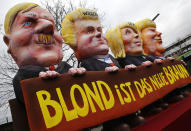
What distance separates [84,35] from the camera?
166cm

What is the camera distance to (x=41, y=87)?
2.79 feet

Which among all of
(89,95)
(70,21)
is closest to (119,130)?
(89,95)

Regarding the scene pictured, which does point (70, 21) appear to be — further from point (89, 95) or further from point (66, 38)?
point (89, 95)

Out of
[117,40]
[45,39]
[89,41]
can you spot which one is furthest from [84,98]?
[117,40]

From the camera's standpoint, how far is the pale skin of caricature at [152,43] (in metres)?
2.50

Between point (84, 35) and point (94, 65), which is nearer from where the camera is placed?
point (94, 65)

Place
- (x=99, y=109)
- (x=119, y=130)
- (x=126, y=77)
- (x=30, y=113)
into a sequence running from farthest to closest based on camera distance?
(x=126, y=77) < (x=119, y=130) < (x=99, y=109) < (x=30, y=113)

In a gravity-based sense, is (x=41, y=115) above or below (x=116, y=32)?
below

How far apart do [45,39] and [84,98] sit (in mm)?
709

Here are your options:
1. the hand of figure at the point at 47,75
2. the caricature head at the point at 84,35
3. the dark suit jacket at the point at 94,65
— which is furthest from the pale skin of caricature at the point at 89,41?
the hand of figure at the point at 47,75

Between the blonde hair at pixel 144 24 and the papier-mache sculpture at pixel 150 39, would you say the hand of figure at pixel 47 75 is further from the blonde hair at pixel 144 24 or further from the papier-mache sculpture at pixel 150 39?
the blonde hair at pixel 144 24

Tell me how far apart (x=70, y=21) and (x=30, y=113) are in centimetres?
123

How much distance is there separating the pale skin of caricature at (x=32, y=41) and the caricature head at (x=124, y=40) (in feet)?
3.03

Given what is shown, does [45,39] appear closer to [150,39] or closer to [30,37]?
[30,37]
